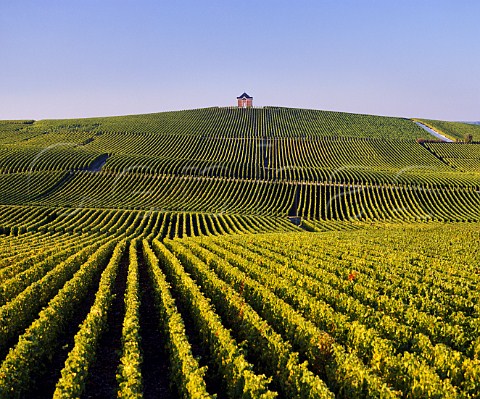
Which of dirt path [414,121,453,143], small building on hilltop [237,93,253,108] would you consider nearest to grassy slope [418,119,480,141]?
dirt path [414,121,453,143]

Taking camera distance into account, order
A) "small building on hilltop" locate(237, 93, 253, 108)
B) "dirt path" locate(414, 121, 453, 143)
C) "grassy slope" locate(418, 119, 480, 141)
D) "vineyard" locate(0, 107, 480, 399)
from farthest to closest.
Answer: "small building on hilltop" locate(237, 93, 253, 108) < "grassy slope" locate(418, 119, 480, 141) < "dirt path" locate(414, 121, 453, 143) < "vineyard" locate(0, 107, 480, 399)

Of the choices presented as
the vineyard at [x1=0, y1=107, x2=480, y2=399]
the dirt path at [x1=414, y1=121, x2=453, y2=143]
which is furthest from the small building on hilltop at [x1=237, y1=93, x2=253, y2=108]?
the vineyard at [x1=0, y1=107, x2=480, y2=399]

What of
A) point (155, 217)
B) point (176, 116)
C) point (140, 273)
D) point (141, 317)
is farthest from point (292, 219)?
point (176, 116)

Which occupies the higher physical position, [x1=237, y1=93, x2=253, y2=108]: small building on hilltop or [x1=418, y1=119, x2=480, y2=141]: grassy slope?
[x1=237, y1=93, x2=253, y2=108]: small building on hilltop

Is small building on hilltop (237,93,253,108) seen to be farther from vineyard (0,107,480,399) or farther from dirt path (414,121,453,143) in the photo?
vineyard (0,107,480,399)

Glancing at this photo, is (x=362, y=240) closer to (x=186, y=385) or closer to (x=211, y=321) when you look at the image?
(x=211, y=321)

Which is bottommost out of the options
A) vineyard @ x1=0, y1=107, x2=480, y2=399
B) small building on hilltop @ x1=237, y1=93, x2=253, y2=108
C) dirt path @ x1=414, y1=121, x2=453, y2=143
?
vineyard @ x1=0, y1=107, x2=480, y2=399

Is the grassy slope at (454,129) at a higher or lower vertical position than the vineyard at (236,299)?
higher

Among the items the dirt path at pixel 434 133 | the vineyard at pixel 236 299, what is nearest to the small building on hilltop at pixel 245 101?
the dirt path at pixel 434 133

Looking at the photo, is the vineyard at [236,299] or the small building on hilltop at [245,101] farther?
the small building on hilltop at [245,101]

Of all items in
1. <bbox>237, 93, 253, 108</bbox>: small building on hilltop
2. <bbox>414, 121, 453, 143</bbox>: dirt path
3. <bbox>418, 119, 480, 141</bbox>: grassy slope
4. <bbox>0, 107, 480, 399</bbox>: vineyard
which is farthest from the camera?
<bbox>237, 93, 253, 108</bbox>: small building on hilltop

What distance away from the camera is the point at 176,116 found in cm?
15288

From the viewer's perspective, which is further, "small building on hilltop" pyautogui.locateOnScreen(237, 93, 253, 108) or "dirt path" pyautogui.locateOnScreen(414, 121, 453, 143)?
"small building on hilltop" pyautogui.locateOnScreen(237, 93, 253, 108)

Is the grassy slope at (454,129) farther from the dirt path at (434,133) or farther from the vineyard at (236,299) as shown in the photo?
→ the vineyard at (236,299)
